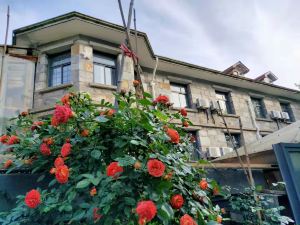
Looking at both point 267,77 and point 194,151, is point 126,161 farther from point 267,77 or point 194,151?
point 267,77

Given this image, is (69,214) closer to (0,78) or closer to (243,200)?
(243,200)

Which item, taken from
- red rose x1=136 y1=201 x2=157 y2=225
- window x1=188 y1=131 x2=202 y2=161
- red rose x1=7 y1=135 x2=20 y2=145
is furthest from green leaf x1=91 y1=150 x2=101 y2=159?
window x1=188 y1=131 x2=202 y2=161

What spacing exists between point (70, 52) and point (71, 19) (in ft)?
4.22

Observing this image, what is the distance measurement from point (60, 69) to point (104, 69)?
160cm

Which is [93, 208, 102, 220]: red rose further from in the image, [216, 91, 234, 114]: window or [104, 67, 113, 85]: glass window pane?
[216, 91, 234, 114]: window

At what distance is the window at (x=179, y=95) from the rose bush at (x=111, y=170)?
8.86 metres

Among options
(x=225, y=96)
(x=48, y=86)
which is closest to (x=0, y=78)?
(x=48, y=86)

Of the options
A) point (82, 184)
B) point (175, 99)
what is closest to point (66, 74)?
point (175, 99)

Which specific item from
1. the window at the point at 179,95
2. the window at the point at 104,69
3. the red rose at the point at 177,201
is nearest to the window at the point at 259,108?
the window at the point at 179,95

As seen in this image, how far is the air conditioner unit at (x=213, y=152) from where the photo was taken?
10148 millimetres

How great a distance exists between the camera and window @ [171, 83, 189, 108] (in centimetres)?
1112

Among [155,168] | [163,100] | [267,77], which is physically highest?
[267,77]

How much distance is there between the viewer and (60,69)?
28.0 ft

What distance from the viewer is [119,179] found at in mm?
1635
